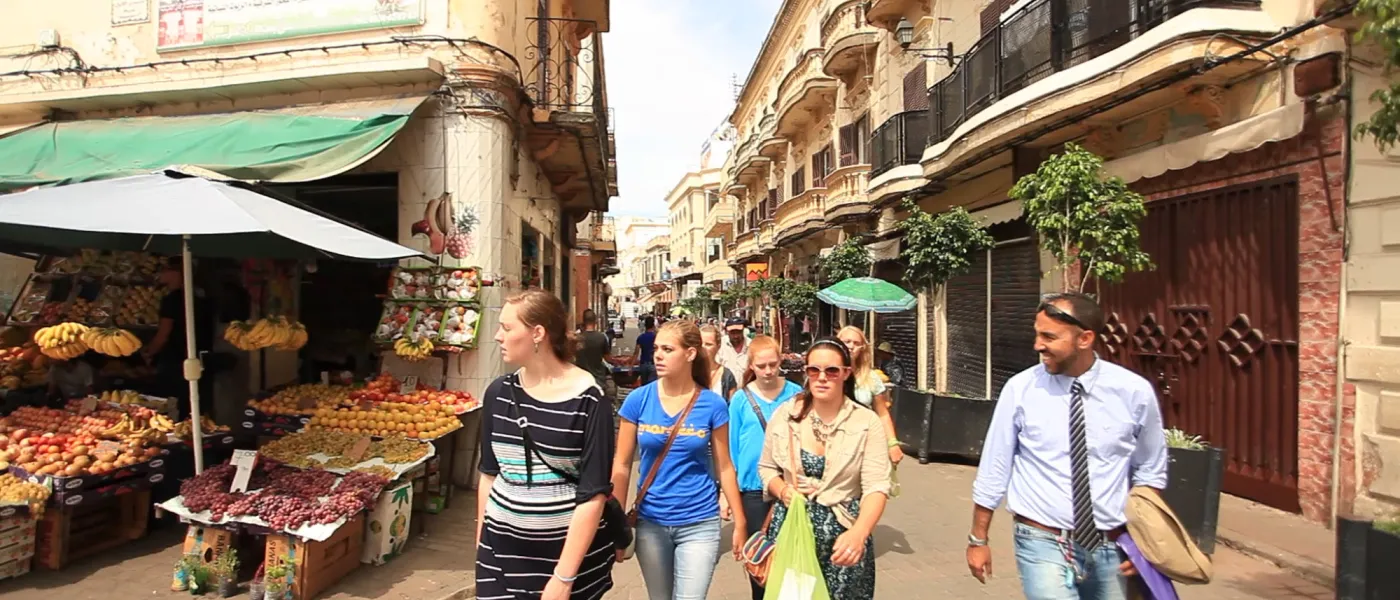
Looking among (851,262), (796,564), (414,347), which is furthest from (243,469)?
(851,262)

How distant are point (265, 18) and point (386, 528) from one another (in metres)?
5.52

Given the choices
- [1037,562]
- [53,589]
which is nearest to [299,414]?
[53,589]

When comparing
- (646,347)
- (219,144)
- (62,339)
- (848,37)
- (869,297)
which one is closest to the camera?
(62,339)

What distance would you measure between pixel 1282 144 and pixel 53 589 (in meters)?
9.82

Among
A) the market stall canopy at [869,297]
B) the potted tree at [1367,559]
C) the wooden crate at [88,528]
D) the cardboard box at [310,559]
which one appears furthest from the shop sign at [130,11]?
the potted tree at [1367,559]

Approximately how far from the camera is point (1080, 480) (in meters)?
2.53

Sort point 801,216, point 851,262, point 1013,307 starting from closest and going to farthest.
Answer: point 1013,307 → point 851,262 → point 801,216

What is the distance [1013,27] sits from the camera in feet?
30.7

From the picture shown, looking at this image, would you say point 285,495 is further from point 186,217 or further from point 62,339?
point 62,339

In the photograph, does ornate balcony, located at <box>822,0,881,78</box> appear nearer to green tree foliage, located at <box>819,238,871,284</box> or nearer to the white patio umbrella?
green tree foliage, located at <box>819,238,871,284</box>

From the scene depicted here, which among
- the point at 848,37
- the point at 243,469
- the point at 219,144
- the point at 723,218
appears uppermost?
the point at 848,37

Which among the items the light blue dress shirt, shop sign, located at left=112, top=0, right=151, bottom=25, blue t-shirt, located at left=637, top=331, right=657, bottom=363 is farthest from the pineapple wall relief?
the light blue dress shirt

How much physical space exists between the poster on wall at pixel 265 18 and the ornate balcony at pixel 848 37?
12456 mm

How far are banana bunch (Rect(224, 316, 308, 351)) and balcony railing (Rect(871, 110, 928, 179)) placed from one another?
35.7ft
